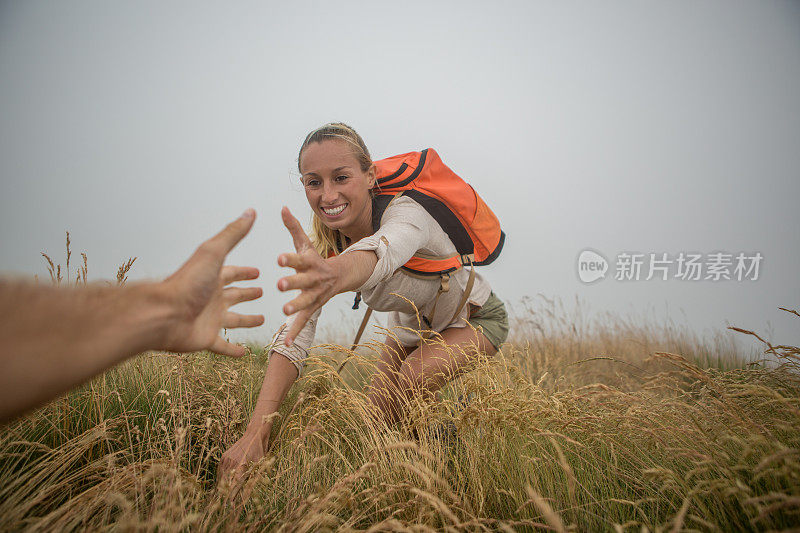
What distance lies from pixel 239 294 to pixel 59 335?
532mm

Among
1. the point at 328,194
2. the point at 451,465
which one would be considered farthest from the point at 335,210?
the point at 451,465

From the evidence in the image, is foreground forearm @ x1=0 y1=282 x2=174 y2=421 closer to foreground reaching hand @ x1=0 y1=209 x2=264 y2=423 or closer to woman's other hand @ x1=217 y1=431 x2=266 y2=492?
foreground reaching hand @ x1=0 y1=209 x2=264 y2=423

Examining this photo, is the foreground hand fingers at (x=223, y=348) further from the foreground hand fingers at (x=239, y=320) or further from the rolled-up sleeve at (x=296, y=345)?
the rolled-up sleeve at (x=296, y=345)

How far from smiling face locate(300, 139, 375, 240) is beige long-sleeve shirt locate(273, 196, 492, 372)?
24 cm

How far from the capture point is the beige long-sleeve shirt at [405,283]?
6.31 ft

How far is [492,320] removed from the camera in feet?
10.8

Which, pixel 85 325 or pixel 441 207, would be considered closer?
pixel 85 325

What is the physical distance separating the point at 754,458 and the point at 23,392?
265 cm

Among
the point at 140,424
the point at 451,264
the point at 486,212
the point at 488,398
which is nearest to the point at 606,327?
the point at 486,212

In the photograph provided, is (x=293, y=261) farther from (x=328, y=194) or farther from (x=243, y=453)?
(x=243, y=453)

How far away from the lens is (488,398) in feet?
6.59

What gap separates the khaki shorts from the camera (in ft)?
10.6

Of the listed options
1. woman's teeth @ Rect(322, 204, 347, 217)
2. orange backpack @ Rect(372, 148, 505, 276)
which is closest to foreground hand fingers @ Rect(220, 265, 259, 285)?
woman's teeth @ Rect(322, 204, 347, 217)

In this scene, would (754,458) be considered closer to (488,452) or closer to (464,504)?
(488,452)
